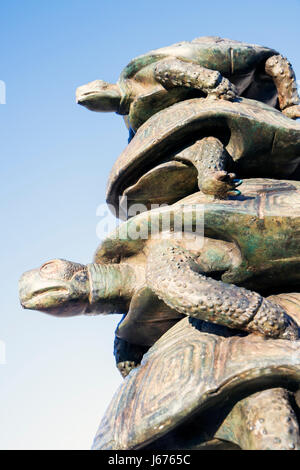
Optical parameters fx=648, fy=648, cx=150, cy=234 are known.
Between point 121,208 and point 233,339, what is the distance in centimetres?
164

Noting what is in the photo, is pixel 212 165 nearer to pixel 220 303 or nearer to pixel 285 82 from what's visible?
pixel 220 303

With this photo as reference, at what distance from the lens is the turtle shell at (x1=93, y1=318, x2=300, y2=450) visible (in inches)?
130

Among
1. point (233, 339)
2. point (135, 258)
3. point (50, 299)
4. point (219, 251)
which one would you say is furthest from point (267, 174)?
point (50, 299)

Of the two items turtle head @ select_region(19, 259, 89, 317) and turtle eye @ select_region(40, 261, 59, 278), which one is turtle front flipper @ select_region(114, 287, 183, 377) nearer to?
turtle head @ select_region(19, 259, 89, 317)

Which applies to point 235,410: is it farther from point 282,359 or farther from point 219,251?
point 219,251

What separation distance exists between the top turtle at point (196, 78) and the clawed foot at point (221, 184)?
676 mm

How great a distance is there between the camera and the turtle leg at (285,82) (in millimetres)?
4656

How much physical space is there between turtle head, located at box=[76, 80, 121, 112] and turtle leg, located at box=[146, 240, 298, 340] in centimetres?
176

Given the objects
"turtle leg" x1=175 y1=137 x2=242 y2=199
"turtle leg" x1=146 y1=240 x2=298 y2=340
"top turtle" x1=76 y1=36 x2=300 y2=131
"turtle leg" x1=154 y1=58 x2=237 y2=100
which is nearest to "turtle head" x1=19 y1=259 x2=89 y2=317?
"turtle leg" x1=146 y1=240 x2=298 y2=340

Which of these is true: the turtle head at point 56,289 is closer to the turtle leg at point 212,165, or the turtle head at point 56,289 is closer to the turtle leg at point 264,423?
the turtle leg at point 212,165

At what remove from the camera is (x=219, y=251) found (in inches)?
160

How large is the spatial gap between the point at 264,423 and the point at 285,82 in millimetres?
2526

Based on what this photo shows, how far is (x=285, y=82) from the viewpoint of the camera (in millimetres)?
4684

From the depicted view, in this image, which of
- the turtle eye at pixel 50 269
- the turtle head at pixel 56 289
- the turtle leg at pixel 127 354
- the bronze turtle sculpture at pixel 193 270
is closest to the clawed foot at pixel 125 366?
the turtle leg at pixel 127 354
